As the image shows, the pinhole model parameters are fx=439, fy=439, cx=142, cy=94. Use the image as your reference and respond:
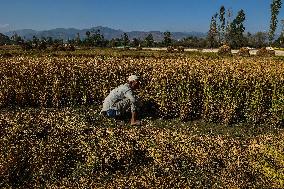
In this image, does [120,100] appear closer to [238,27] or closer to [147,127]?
[147,127]

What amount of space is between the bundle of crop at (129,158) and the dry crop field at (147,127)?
0.08ft

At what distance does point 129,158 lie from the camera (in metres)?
9.88

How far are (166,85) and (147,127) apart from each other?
2045 millimetres

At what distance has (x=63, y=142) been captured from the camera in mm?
10430

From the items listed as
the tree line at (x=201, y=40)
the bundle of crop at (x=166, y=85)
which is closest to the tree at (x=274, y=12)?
the tree line at (x=201, y=40)

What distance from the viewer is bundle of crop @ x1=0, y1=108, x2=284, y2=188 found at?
349 inches

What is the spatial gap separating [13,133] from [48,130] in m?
1.02

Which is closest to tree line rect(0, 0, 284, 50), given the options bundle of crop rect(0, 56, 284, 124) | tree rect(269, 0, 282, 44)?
tree rect(269, 0, 282, 44)

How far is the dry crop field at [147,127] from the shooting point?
9164 millimetres

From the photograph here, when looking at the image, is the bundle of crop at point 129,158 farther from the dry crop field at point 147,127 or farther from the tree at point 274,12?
the tree at point 274,12

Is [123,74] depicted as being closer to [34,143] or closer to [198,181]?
[34,143]

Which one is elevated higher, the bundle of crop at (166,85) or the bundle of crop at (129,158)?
the bundle of crop at (166,85)

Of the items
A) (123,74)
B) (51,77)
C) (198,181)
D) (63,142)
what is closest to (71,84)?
(51,77)

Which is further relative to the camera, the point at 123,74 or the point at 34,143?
the point at 123,74
